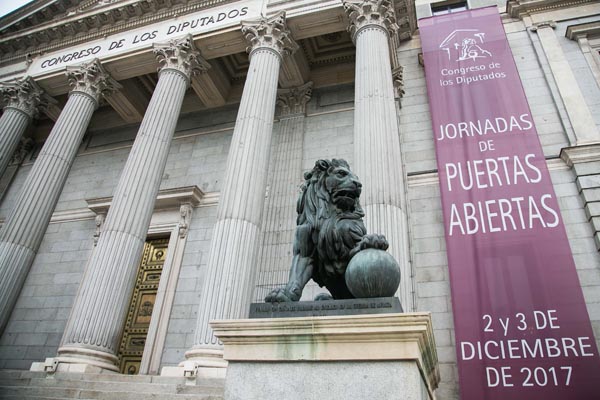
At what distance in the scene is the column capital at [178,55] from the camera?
13.4m

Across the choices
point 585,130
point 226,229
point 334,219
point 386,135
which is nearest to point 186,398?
point 226,229

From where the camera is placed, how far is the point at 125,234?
411 inches

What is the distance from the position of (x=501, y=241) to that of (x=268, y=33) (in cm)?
882

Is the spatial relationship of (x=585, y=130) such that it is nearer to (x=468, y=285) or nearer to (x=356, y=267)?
(x=468, y=285)

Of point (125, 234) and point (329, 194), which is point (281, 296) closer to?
point (329, 194)

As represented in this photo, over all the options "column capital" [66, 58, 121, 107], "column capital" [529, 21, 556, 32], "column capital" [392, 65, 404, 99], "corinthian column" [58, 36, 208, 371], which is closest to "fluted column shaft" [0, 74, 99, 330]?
"column capital" [66, 58, 121, 107]

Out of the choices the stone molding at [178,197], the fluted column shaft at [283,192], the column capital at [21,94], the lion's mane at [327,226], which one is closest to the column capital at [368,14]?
the fluted column shaft at [283,192]

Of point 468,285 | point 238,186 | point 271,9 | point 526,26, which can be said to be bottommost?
point 468,285

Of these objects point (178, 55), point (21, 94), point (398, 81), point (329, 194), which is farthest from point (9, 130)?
point (329, 194)

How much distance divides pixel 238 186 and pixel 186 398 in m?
4.80

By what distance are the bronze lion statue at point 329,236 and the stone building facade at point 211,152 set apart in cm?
417

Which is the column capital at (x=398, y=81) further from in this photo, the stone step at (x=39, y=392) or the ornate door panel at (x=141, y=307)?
the stone step at (x=39, y=392)

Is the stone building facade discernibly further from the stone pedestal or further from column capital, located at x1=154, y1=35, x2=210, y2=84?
the stone pedestal

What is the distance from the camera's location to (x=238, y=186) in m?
10.0
